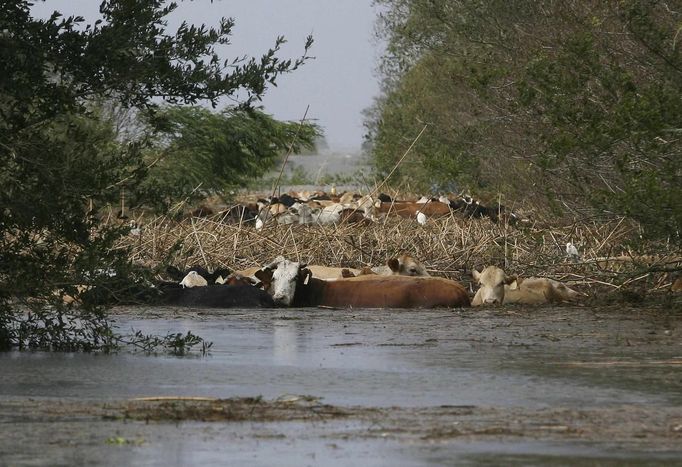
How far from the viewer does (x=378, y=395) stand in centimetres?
694

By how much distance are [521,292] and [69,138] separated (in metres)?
5.92

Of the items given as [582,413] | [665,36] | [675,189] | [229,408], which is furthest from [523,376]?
[665,36]

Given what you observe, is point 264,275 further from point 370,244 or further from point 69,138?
point 69,138

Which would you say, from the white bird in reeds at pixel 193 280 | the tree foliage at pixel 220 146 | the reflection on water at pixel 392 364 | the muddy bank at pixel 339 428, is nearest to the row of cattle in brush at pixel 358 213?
the white bird in reeds at pixel 193 280

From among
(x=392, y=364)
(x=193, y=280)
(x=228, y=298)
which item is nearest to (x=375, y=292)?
(x=228, y=298)

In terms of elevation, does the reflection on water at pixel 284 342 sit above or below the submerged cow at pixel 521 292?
below

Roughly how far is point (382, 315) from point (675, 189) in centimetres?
290

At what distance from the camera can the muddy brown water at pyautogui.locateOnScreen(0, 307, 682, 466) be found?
204 inches

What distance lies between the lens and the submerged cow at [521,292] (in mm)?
13445

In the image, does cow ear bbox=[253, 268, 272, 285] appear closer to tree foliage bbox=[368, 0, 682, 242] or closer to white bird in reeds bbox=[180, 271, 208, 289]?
white bird in reeds bbox=[180, 271, 208, 289]

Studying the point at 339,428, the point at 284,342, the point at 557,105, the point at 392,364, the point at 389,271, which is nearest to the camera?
the point at 339,428

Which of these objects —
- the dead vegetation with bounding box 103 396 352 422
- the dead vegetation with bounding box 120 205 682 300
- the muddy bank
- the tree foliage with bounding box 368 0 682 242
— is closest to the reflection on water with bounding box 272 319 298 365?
the dead vegetation with bounding box 103 396 352 422

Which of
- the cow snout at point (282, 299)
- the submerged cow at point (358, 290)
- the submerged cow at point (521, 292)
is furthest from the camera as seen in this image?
the submerged cow at point (521, 292)

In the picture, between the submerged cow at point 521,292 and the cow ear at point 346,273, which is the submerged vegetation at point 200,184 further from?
the cow ear at point 346,273
